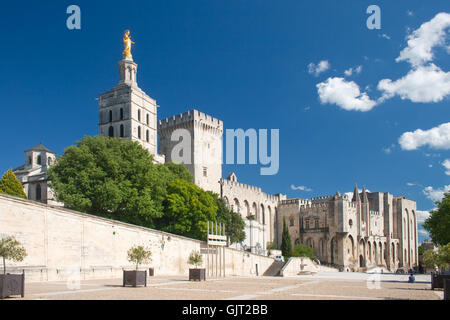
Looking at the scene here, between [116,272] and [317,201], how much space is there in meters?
55.9

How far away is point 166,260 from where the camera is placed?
2966 centimetres

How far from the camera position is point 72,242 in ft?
75.4

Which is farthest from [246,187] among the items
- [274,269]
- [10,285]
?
[10,285]

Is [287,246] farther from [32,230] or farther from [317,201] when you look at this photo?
[32,230]

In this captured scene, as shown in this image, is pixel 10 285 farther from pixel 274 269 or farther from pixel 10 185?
pixel 274 269

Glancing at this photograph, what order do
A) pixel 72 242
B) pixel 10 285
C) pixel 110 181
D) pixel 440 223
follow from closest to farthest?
pixel 10 285
pixel 72 242
pixel 110 181
pixel 440 223

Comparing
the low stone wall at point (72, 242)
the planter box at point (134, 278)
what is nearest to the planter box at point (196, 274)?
the low stone wall at point (72, 242)

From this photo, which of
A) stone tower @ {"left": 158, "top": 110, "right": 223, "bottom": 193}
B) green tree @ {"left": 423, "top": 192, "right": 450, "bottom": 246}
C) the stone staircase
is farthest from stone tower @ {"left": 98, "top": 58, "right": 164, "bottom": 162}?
green tree @ {"left": 423, "top": 192, "right": 450, "bottom": 246}

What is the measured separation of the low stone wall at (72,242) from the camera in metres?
20.2

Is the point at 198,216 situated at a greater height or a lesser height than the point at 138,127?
lesser

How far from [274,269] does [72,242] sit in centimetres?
2591
